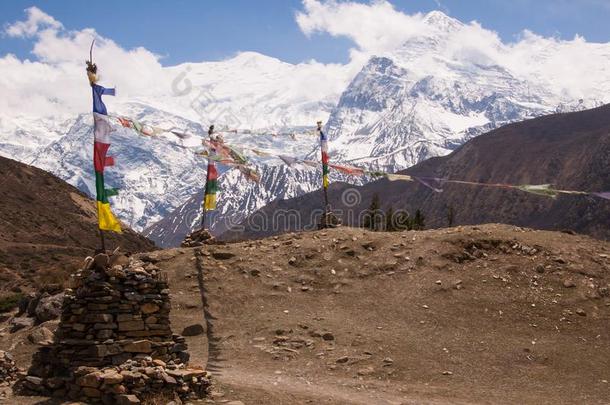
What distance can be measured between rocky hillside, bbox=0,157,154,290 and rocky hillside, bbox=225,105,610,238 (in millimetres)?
71047

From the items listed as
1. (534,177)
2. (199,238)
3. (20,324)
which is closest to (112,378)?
(20,324)

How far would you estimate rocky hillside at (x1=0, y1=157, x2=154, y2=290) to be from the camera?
167 ft

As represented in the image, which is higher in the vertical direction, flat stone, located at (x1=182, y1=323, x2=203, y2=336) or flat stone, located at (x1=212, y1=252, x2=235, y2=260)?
flat stone, located at (x1=212, y1=252, x2=235, y2=260)

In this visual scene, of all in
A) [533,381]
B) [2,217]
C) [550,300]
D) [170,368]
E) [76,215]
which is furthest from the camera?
[76,215]

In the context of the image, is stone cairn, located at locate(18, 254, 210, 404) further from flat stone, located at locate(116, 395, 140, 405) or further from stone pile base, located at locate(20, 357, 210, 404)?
flat stone, located at locate(116, 395, 140, 405)

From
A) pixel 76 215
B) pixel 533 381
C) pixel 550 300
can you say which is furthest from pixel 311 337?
pixel 76 215

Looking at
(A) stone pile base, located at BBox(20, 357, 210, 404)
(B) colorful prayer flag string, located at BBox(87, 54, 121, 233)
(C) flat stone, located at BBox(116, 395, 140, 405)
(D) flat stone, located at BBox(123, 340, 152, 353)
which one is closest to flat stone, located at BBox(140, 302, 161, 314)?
(D) flat stone, located at BBox(123, 340, 152, 353)

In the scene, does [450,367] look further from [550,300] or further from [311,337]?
[550,300]

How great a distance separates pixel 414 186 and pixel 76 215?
423 ft

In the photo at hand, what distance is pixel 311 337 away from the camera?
2119cm

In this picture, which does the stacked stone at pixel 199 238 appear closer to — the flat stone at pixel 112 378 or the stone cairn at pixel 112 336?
the stone cairn at pixel 112 336

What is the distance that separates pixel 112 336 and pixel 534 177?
16107 cm

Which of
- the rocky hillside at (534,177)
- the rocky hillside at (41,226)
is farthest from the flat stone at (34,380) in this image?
the rocky hillside at (534,177)

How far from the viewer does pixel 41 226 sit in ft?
239
